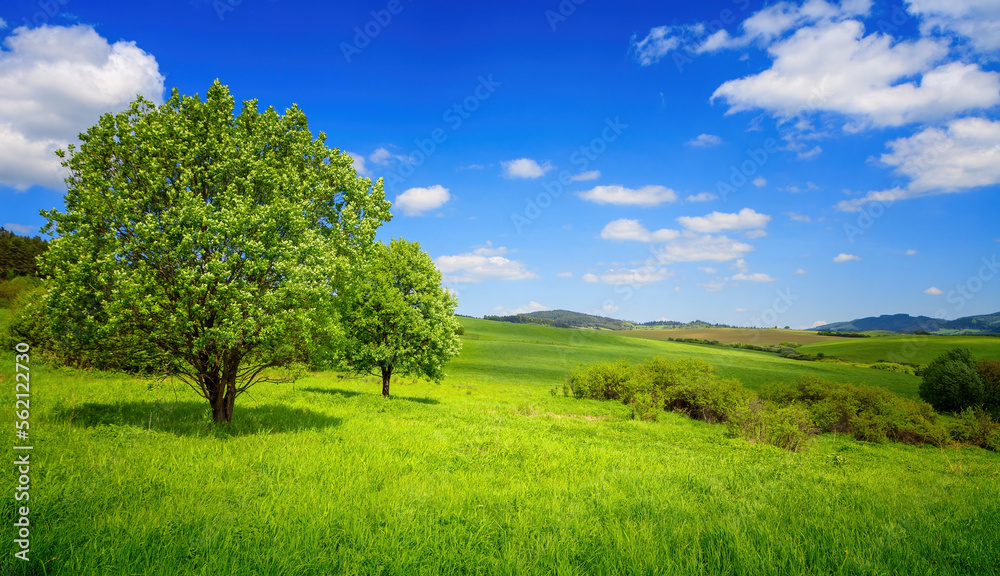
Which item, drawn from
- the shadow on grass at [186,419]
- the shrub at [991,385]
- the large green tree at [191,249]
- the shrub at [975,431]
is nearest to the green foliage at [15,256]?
the shadow on grass at [186,419]

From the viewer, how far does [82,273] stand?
9719 millimetres

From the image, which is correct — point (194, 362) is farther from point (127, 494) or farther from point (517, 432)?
point (517, 432)

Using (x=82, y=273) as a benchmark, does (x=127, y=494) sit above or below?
below

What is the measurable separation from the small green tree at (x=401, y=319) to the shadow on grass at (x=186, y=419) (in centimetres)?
1150

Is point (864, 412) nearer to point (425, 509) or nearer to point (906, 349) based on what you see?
point (425, 509)

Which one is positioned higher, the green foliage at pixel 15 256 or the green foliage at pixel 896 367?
the green foliage at pixel 15 256

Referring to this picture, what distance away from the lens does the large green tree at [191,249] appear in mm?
9953

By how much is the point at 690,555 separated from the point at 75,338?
48.8 feet

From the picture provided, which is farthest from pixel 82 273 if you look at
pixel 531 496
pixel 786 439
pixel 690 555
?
pixel 786 439

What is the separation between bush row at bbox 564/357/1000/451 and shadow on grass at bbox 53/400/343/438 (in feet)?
85.7

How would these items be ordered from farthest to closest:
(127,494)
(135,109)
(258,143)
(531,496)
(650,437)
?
1. (650,437)
2. (258,143)
3. (135,109)
4. (531,496)
5. (127,494)

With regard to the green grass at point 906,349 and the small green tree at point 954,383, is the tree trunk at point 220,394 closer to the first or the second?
the small green tree at point 954,383

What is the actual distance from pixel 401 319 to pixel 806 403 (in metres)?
36.5

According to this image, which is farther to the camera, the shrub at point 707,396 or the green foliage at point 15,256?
the green foliage at point 15,256
